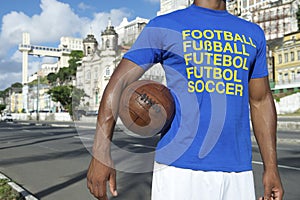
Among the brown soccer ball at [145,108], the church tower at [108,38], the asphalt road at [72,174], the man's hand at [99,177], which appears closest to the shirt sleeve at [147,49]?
the brown soccer ball at [145,108]

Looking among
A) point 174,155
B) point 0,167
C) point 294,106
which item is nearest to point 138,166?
point 174,155

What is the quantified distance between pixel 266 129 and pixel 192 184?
1.88ft

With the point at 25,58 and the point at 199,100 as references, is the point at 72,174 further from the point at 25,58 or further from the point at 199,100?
the point at 25,58

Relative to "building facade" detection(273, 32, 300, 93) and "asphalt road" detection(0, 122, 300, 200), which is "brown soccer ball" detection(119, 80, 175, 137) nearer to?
"asphalt road" detection(0, 122, 300, 200)

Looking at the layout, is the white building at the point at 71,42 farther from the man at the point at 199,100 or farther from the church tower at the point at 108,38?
the man at the point at 199,100

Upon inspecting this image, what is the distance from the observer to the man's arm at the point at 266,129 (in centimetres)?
204

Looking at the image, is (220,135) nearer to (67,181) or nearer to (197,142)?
(197,142)

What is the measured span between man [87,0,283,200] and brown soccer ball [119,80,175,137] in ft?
0.18

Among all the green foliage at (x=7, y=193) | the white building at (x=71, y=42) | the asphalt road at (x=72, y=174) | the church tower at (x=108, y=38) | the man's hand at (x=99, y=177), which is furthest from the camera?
the white building at (x=71, y=42)

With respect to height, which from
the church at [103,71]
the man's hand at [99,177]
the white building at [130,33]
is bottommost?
the man's hand at [99,177]

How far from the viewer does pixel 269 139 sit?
2055 millimetres

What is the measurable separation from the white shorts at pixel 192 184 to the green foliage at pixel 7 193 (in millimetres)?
4529

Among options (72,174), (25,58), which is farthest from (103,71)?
(25,58)

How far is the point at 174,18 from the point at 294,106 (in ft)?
130
